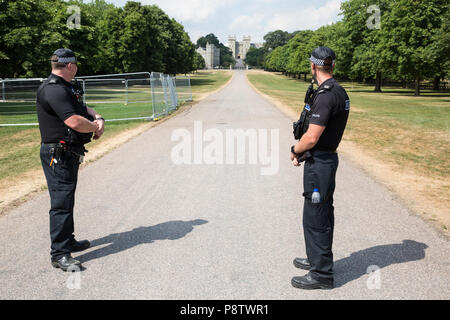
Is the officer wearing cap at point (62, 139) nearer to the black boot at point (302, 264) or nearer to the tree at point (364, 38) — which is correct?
the black boot at point (302, 264)

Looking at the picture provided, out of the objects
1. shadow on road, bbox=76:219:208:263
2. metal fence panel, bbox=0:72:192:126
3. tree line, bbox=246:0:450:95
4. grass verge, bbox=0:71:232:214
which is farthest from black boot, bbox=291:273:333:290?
tree line, bbox=246:0:450:95

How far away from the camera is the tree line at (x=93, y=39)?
22422 mm

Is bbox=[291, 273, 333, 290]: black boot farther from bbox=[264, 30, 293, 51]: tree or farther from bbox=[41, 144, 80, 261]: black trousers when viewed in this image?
bbox=[264, 30, 293, 51]: tree

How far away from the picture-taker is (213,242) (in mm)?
4410

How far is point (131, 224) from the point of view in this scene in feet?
16.3

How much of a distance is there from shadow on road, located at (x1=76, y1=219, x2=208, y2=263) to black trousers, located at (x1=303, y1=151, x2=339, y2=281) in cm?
178

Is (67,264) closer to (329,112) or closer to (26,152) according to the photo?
(329,112)

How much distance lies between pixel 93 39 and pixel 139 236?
41.2m

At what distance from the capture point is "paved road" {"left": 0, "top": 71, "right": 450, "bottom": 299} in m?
3.42

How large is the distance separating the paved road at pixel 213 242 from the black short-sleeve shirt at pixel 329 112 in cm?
138

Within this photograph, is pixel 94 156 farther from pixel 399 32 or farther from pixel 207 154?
pixel 399 32

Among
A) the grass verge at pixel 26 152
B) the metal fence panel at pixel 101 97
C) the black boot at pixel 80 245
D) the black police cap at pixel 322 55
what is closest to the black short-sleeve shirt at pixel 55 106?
the black boot at pixel 80 245

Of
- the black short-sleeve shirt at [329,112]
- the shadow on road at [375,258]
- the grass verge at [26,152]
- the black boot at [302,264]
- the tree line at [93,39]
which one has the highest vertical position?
the tree line at [93,39]

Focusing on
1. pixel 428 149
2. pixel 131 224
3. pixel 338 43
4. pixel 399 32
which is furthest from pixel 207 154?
pixel 338 43
